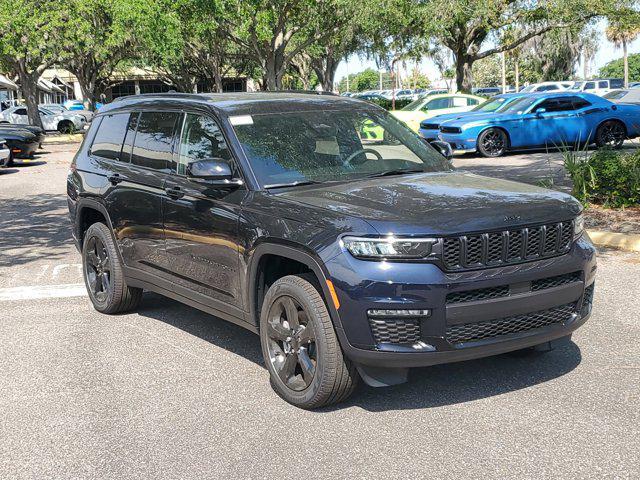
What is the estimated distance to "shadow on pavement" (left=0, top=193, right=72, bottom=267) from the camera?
10.5m

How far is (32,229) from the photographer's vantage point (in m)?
12.6

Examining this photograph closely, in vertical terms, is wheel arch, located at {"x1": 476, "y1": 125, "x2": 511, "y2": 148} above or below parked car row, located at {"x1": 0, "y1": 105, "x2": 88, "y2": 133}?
below

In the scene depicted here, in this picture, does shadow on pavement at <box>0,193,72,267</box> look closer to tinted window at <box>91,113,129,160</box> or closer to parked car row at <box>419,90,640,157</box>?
tinted window at <box>91,113,129,160</box>

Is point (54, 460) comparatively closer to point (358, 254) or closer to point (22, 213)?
point (358, 254)

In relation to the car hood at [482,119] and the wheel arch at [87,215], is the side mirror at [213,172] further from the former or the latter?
the car hood at [482,119]

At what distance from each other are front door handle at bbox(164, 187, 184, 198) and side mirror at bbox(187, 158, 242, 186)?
544 mm

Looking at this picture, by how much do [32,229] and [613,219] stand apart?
8.02 m

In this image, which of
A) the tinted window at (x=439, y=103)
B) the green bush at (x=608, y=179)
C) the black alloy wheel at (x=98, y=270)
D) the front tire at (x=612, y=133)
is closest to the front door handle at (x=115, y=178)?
the black alloy wheel at (x=98, y=270)

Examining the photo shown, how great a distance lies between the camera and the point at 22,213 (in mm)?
14477

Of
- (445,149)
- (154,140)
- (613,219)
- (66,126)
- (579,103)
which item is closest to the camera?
(154,140)

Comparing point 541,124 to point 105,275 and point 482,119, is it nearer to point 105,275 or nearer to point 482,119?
point 482,119

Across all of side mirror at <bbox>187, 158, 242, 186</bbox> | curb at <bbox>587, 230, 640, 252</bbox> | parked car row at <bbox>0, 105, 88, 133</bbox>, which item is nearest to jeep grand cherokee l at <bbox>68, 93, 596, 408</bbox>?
side mirror at <bbox>187, 158, 242, 186</bbox>

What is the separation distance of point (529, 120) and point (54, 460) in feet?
61.1

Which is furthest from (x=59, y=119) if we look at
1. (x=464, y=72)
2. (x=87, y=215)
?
(x=87, y=215)
